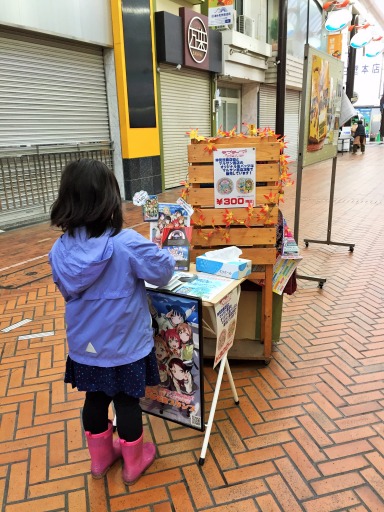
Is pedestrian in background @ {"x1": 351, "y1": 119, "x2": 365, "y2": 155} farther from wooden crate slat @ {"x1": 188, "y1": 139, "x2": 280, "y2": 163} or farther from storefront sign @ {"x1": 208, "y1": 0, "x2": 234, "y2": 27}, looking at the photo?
wooden crate slat @ {"x1": 188, "y1": 139, "x2": 280, "y2": 163}

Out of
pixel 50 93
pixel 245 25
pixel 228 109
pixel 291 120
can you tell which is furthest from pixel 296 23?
pixel 50 93

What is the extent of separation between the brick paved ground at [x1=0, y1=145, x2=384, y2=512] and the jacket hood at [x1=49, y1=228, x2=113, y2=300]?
40.5 inches

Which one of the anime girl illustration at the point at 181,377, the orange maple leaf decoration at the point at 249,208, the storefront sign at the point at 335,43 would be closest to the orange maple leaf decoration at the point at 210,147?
the orange maple leaf decoration at the point at 249,208

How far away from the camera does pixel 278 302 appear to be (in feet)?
10.1

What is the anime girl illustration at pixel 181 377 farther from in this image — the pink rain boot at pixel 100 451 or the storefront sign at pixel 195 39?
the storefront sign at pixel 195 39

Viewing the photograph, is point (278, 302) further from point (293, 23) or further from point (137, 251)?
point (293, 23)

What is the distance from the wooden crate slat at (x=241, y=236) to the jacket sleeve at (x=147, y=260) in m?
0.99

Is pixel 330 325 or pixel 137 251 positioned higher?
pixel 137 251

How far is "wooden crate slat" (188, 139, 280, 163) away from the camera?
261cm

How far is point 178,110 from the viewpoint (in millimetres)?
11586

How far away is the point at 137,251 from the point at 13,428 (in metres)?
1.47

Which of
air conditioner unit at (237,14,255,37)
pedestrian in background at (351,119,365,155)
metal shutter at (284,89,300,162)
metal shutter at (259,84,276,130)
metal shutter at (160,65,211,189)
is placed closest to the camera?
metal shutter at (160,65,211,189)

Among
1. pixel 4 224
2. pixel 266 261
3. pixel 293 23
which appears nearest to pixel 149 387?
pixel 266 261

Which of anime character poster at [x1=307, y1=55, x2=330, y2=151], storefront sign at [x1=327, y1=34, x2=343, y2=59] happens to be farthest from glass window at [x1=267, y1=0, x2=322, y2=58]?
anime character poster at [x1=307, y1=55, x2=330, y2=151]
